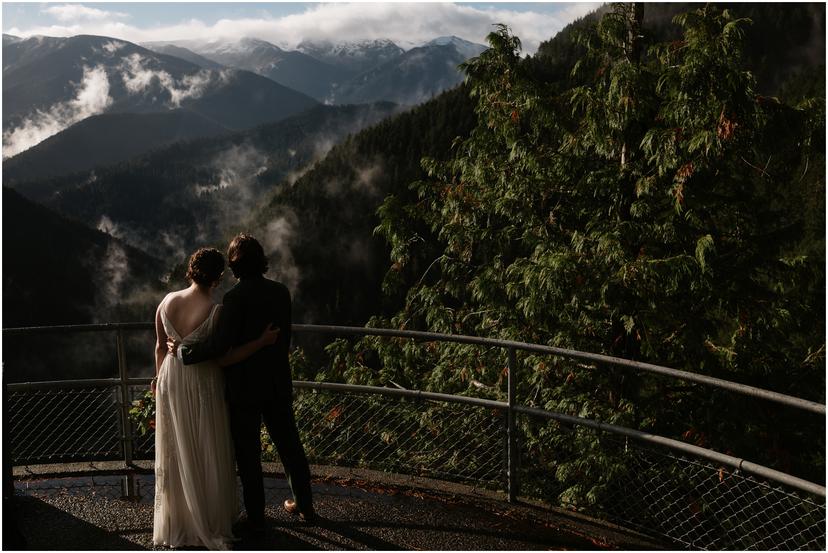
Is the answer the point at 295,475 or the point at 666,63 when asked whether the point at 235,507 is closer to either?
the point at 295,475

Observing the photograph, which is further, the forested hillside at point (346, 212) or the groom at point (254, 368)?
the forested hillside at point (346, 212)

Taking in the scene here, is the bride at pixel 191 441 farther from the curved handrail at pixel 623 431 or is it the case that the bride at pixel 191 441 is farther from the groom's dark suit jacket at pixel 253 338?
the curved handrail at pixel 623 431

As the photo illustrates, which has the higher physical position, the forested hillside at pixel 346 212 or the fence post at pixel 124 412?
the fence post at pixel 124 412

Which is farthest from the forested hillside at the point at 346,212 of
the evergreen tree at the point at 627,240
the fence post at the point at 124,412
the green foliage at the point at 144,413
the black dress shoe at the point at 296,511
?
the black dress shoe at the point at 296,511

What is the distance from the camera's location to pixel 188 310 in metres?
3.96

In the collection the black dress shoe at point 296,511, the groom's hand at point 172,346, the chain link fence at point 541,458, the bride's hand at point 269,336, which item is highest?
the bride's hand at point 269,336

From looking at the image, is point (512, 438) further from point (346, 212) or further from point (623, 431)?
point (346, 212)

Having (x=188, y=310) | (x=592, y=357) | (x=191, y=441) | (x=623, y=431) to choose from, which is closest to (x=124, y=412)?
(x=191, y=441)

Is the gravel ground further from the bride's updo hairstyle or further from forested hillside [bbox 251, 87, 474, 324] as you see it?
forested hillside [bbox 251, 87, 474, 324]

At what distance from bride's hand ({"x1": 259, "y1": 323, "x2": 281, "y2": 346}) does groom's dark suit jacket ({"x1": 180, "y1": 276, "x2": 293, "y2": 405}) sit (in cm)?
2

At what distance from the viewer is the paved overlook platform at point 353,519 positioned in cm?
422

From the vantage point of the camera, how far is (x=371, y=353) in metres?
11.2

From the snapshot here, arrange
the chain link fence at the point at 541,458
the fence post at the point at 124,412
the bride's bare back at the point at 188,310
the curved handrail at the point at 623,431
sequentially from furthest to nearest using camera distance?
1. the chain link fence at the point at 541,458
2. the fence post at the point at 124,412
3. the bride's bare back at the point at 188,310
4. the curved handrail at the point at 623,431

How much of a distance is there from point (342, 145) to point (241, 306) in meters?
99.2
